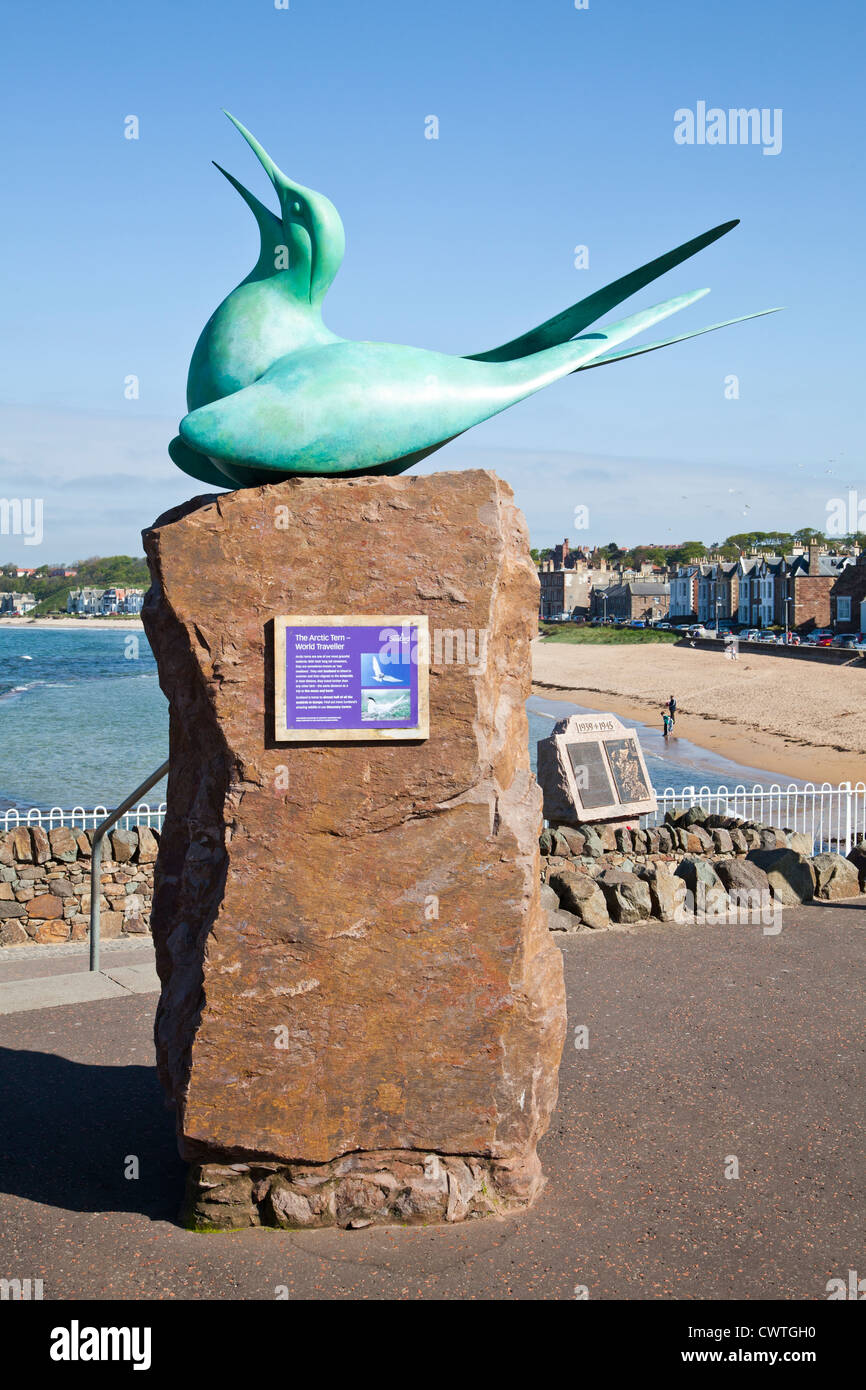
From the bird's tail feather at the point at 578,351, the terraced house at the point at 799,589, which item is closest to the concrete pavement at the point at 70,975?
the bird's tail feather at the point at 578,351

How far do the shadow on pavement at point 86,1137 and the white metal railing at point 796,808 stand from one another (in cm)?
859

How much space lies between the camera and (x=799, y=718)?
38.8 metres

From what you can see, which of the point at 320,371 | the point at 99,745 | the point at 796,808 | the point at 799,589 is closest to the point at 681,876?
the point at 320,371

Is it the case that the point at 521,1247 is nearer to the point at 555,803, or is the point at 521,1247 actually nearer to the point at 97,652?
the point at 555,803

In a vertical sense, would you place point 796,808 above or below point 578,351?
below

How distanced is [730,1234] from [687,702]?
139 ft

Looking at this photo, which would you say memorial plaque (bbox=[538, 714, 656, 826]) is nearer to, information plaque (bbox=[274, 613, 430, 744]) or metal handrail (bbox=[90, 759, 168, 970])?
metal handrail (bbox=[90, 759, 168, 970])

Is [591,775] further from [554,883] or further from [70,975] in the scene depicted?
[70,975]

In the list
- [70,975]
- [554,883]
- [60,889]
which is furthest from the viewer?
[60,889]

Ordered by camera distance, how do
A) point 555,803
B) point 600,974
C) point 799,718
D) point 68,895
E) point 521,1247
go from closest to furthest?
1. point 521,1247
2. point 600,974
3. point 68,895
4. point 555,803
5. point 799,718

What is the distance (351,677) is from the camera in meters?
5.02

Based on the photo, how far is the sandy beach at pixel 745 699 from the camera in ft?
105

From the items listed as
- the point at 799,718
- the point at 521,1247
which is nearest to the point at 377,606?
the point at 521,1247

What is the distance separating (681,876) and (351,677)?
686cm
